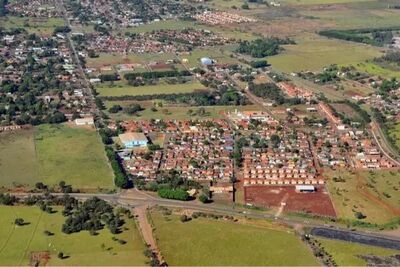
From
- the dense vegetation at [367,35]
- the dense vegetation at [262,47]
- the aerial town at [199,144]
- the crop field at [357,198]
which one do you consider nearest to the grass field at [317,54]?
the aerial town at [199,144]

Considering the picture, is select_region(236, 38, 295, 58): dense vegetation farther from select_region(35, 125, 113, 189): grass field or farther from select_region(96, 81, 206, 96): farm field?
select_region(35, 125, 113, 189): grass field

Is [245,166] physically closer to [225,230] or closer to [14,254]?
[225,230]

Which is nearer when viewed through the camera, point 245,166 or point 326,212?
point 326,212

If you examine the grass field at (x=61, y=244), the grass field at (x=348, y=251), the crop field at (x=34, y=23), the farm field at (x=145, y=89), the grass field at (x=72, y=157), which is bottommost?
the crop field at (x=34, y=23)

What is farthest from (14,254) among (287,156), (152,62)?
(152,62)

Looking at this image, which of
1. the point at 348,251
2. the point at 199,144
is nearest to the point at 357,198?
the point at 348,251

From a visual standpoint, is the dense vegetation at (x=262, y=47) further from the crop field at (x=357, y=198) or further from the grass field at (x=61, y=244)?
the grass field at (x=61, y=244)
